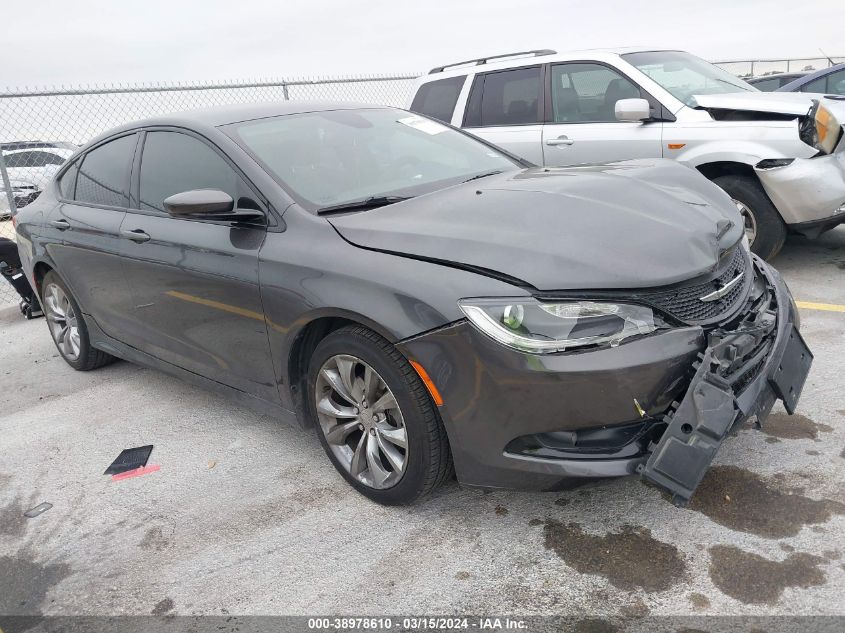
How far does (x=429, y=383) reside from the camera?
2453mm

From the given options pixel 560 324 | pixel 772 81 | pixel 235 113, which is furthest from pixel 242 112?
pixel 772 81

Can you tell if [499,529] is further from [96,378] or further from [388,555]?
[96,378]

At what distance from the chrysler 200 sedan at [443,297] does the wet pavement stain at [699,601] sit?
34 cm

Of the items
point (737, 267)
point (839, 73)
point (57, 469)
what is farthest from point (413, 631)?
point (839, 73)

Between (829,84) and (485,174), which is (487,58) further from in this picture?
(829,84)

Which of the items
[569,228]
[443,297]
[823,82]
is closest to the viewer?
[443,297]

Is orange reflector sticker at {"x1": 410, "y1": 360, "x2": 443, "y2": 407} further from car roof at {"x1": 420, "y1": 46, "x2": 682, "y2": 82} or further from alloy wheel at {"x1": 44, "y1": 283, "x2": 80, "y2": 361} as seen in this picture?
car roof at {"x1": 420, "y1": 46, "x2": 682, "y2": 82}

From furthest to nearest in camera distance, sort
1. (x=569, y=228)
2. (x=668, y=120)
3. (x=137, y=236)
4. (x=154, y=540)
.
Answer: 1. (x=668, y=120)
2. (x=137, y=236)
3. (x=154, y=540)
4. (x=569, y=228)

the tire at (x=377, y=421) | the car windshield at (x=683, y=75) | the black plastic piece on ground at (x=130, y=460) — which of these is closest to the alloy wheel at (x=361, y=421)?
the tire at (x=377, y=421)

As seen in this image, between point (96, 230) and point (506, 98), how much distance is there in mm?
3768

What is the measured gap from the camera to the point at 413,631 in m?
2.22

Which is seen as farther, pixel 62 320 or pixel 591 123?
pixel 591 123

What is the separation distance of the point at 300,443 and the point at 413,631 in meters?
1.50

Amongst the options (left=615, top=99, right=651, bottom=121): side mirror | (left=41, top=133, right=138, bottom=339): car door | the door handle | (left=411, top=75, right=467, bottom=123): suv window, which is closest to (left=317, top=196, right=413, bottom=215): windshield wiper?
the door handle
